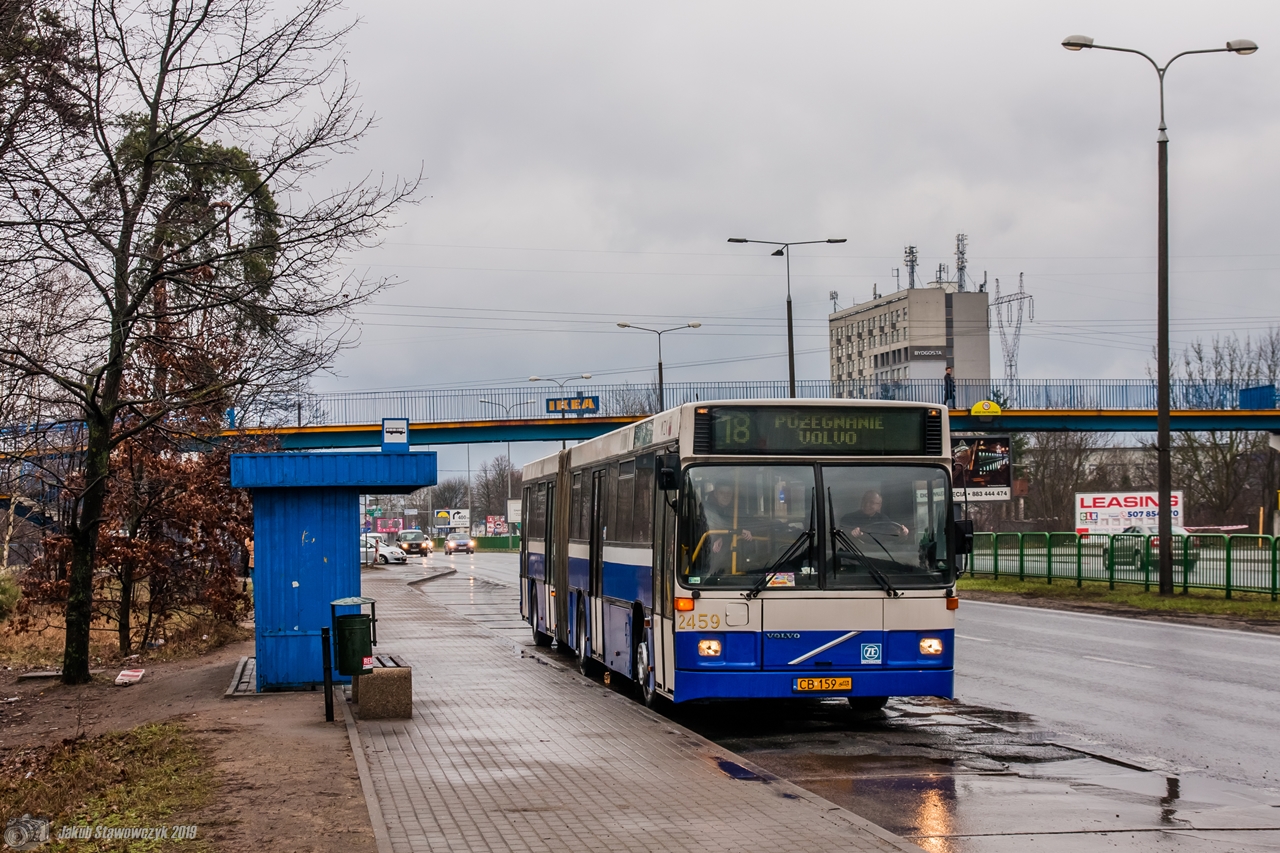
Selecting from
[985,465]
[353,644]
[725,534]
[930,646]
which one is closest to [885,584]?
[930,646]

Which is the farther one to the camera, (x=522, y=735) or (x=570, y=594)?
(x=570, y=594)

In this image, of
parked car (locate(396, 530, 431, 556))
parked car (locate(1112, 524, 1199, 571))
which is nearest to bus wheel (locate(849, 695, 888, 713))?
parked car (locate(1112, 524, 1199, 571))

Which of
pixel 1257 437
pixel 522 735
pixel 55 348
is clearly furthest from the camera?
pixel 1257 437

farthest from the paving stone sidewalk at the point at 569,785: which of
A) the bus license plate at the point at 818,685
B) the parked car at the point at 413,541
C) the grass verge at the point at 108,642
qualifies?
the parked car at the point at 413,541

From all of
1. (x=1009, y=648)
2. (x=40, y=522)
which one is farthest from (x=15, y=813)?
(x=40, y=522)

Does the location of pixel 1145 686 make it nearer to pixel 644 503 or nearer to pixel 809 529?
pixel 809 529

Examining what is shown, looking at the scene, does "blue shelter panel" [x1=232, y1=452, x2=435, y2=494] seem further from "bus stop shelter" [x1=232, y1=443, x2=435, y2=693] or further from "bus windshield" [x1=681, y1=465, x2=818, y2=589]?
"bus windshield" [x1=681, y1=465, x2=818, y2=589]

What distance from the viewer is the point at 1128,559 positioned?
33.0 metres

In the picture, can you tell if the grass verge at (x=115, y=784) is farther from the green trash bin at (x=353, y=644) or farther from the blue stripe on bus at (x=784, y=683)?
the blue stripe on bus at (x=784, y=683)

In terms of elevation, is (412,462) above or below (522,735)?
above

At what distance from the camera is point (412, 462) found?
1593 centimetres

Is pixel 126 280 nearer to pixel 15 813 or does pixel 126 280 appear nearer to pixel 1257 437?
pixel 15 813

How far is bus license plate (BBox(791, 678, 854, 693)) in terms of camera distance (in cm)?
1225

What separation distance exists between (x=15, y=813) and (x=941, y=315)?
417 ft
